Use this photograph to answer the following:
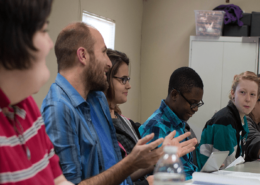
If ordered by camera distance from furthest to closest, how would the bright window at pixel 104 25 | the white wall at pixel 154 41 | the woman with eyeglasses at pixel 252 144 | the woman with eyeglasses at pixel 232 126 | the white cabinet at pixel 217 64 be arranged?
1. the white wall at pixel 154 41
2. the white cabinet at pixel 217 64
3. the bright window at pixel 104 25
4. the woman with eyeglasses at pixel 252 144
5. the woman with eyeglasses at pixel 232 126

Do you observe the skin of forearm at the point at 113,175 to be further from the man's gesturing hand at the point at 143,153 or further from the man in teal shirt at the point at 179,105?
the man in teal shirt at the point at 179,105

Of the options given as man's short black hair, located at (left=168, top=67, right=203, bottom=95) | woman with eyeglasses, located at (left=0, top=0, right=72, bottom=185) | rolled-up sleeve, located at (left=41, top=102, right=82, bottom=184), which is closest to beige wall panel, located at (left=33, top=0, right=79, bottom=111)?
man's short black hair, located at (left=168, top=67, right=203, bottom=95)

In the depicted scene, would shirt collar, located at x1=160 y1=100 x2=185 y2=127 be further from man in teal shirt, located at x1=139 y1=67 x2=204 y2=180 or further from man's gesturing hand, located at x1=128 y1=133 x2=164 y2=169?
man's gesturing hand, located at x1=128 y1=133 x2=164 y2=169

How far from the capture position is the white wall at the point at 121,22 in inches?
95.3

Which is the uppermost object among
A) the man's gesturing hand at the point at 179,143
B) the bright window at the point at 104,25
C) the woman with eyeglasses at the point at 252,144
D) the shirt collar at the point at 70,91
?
the bright window at the point at 104,25

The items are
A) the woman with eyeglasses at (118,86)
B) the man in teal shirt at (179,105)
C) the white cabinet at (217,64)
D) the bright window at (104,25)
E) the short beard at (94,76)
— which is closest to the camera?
the short beard at (94,76)

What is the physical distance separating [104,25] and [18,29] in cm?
286

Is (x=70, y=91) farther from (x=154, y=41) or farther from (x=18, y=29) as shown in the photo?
(x=154, y=41)

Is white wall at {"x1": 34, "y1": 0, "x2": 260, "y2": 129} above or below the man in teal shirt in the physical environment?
above

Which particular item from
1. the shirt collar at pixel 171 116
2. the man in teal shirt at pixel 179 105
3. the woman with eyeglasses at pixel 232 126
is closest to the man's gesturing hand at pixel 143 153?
the man in teal shirt at pixel 179 105

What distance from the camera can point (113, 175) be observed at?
3.45 feet

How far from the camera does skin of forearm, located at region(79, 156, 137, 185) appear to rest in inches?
39.7

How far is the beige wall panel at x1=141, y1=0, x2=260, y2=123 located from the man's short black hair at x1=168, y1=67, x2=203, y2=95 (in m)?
2.17

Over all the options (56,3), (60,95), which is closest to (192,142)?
(60,95)
